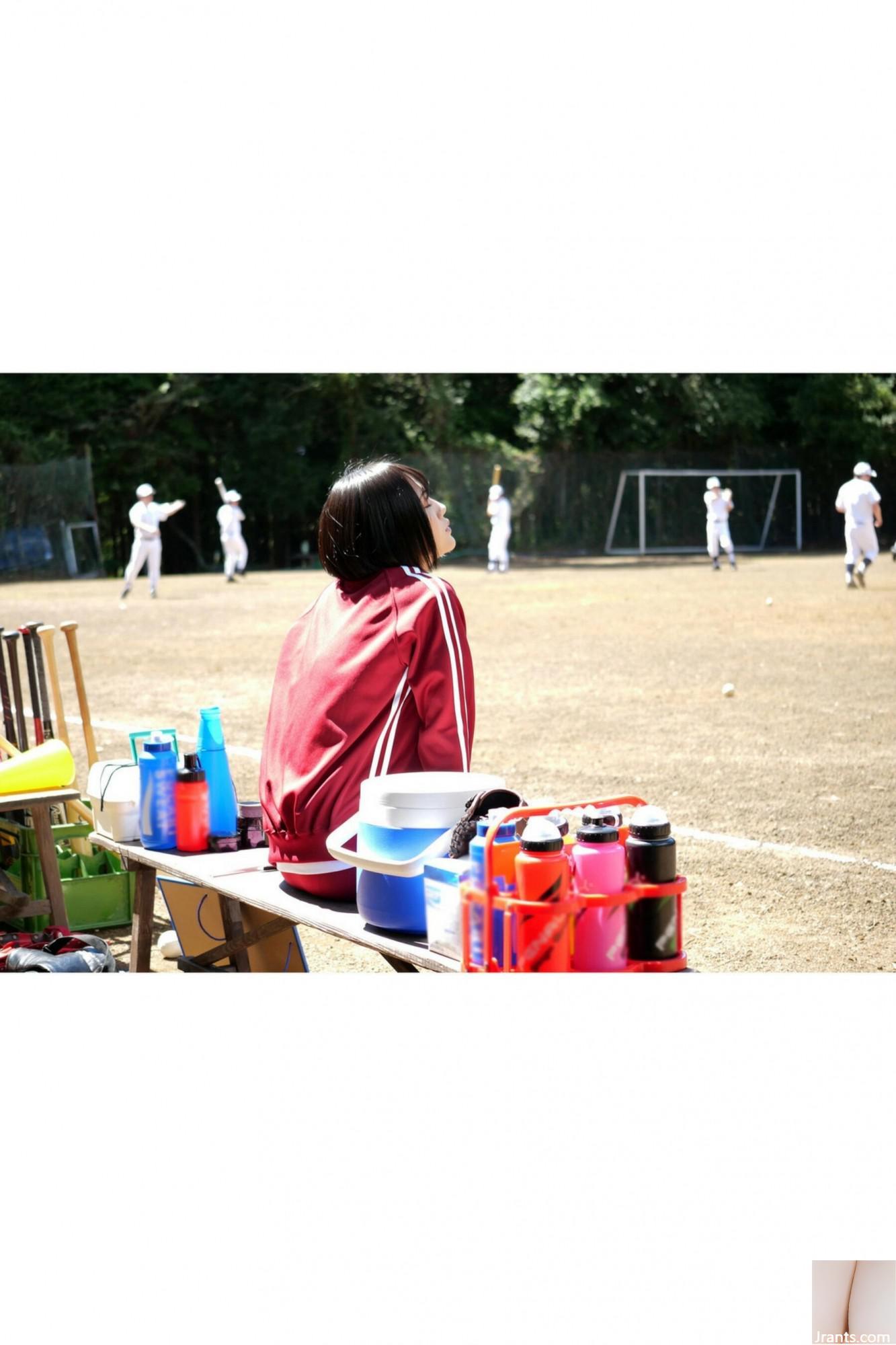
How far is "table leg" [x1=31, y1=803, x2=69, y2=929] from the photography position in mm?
3754

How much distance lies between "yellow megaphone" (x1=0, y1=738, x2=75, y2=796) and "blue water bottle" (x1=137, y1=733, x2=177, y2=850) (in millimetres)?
515

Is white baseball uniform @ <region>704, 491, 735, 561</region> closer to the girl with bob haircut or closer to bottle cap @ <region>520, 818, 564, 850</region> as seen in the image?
the girl with bob haircut

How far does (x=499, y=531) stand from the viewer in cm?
2230

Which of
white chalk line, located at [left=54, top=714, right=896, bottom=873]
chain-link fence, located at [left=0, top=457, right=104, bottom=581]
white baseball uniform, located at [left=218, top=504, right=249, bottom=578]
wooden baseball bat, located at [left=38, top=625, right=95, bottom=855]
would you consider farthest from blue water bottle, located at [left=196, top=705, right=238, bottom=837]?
chain-link fence, located at [left=0, top=457, right=104, bottom=581]

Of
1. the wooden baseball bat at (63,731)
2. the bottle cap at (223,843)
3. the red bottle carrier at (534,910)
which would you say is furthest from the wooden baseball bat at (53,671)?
the red bottle carrier at (534,910)

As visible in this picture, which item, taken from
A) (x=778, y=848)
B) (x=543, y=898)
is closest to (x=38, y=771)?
(x=543, y=898)

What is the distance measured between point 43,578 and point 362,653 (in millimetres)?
Result: 21629

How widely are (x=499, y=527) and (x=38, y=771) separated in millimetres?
18844

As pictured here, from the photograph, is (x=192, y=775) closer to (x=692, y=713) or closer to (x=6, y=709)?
(x=6, y=709)

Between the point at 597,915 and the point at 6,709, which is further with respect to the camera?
the point at 6,709
